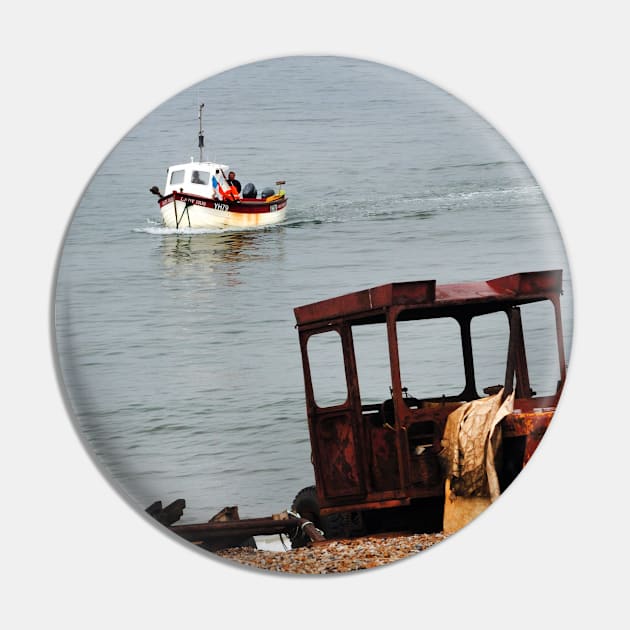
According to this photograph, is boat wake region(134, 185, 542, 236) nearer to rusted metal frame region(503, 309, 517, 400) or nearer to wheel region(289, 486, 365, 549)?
rusted metal frame region(503, 309, 517, 400)

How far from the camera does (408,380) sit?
5773 millimetres

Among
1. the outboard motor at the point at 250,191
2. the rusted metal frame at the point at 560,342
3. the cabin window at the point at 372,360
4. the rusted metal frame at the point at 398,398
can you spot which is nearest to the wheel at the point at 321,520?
the rusted metal frame at the point at 398,398

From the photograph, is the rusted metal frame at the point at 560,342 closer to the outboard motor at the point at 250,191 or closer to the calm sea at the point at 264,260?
the calm sea at the point at 264,260

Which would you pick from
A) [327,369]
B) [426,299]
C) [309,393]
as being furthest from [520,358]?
[309,393]

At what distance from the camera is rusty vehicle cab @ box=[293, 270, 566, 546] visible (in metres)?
5.74

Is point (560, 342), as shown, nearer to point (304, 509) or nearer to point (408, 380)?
point (408, 380)

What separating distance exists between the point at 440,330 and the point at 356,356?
45 centimetres

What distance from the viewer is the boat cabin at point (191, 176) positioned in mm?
5797

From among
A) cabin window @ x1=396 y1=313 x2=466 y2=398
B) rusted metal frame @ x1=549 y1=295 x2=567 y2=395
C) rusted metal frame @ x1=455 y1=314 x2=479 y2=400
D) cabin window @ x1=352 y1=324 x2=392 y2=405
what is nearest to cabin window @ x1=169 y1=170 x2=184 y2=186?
cabin window @ x1=352 y1=324 x2=392 y2=405

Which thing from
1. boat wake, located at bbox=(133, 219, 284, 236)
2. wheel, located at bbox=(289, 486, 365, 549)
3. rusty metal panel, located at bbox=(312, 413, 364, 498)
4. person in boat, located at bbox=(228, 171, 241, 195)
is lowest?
wheel, located at bbox=(289, 486, 365, 549)

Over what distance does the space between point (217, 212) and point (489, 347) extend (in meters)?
1.55

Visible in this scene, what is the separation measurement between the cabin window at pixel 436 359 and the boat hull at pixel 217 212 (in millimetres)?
908

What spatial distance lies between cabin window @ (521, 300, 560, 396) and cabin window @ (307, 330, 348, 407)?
0.97 m

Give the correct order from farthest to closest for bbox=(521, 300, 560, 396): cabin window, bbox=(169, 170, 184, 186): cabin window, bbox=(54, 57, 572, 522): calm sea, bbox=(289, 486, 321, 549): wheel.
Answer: bbox=(521, 300, 560, 396): cabin window → bbox=(169, 170, 184, 186): cabin window → bbox=(289, 486, 321, 549): wheel → bbox=(54, 57, 572, 522): calm sea
